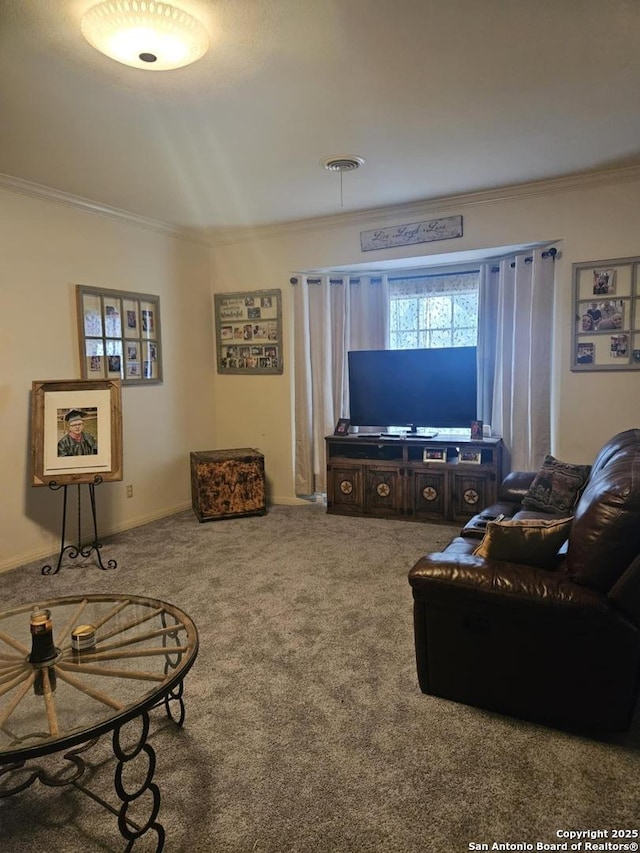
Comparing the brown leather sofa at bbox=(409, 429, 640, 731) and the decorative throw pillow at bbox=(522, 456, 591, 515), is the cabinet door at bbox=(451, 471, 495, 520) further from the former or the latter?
the brown leather sofa at bbox=(409, 429, 640, 731)

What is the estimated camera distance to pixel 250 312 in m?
5.38

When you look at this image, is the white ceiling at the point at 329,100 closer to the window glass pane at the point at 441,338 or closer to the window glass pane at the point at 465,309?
the window glass pane at the point at 465,309

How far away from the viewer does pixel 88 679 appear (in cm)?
170

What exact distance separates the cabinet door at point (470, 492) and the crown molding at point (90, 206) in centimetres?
332

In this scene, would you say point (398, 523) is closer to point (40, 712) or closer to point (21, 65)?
point (40, 712)

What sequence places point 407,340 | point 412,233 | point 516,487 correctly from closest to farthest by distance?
point 516,487, point 412,233, point 407,340

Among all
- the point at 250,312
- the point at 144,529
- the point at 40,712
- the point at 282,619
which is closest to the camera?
the point at 40,712

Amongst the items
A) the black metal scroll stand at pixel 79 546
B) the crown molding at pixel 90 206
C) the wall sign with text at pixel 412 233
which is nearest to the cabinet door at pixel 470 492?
the wall sign with text at pixel 412 233

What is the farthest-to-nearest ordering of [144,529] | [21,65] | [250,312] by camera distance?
1. [250,312]
2. [144,529]
3. [21,65]

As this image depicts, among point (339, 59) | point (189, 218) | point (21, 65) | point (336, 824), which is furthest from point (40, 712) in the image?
point (189, 218)

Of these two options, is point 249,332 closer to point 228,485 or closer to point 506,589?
point 228,485

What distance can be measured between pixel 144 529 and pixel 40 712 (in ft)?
10.3

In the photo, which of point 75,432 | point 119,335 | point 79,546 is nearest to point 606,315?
point 119,335

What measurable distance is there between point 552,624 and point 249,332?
4.18 metres
